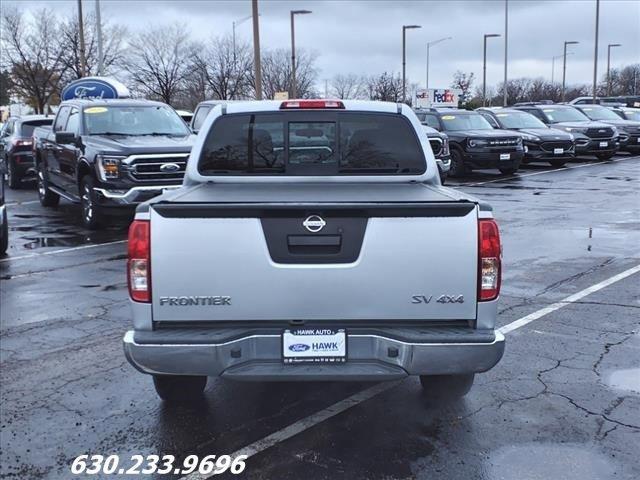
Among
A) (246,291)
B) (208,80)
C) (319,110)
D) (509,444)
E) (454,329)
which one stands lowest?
(509,444)

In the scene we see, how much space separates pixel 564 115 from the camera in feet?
86.4

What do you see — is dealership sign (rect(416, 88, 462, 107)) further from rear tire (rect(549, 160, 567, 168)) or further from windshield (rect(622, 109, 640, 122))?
rear tire (rect(549, 160, 567, 168))

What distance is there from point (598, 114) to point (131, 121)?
20866 millimetres

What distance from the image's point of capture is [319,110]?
532 cm

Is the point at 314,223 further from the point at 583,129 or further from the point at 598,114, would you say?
the point at 598,114

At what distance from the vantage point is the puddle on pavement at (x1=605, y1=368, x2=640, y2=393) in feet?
16.4

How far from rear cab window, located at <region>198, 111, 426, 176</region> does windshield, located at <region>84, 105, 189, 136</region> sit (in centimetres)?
789

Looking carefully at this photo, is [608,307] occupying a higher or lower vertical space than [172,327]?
lower

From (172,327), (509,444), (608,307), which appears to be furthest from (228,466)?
(608,307)

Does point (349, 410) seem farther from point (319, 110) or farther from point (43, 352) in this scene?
point (43, 352)

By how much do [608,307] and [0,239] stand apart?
7.73m

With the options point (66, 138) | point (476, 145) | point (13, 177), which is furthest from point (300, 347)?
point (13, 177)

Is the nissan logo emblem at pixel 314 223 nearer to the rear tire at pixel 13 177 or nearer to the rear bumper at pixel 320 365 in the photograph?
the rear bumper at pixel 320 365

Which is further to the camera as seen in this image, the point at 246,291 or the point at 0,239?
the point at 0,239
